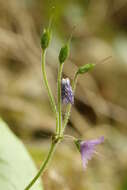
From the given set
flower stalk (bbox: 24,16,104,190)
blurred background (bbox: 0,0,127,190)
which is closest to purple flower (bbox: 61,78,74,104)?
flower stalk (bbox: 24,16,104,190)

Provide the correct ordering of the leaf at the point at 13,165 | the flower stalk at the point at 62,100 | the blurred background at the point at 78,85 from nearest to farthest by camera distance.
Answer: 1. the flower stalk at the point at 62,100
2. the leaf at the point at 13,165
3. the blurred background at the point at 78,85

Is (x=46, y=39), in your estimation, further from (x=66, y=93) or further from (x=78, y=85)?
(x=78, y=85)

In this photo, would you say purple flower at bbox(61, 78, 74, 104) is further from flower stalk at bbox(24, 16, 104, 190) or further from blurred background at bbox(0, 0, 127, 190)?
blurred background at bbox(0, 0, 127, 190)

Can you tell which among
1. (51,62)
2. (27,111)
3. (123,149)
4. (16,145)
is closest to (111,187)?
(123,149)

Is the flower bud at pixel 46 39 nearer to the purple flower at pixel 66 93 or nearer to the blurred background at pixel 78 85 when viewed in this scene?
the purple flower at pixel 66 93

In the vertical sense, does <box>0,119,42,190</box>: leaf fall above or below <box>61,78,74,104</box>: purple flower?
below

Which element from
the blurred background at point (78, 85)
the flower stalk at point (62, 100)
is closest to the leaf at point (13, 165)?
the flower stalk at point (62, 100)

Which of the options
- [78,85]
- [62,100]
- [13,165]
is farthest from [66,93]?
[78,85]
